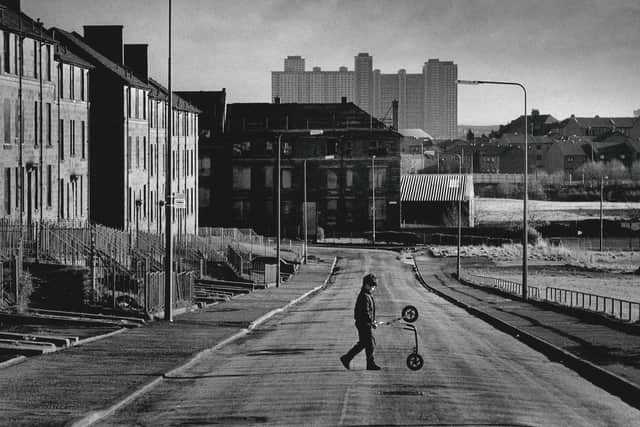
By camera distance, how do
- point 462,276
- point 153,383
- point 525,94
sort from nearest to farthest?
1. point 153,383
2. point 525,94
3. point 462,276

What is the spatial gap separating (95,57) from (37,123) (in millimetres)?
16382

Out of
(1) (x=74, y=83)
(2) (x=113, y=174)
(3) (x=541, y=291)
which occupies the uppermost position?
(1) (x=74, y=83)

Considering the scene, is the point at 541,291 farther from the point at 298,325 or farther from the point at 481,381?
the point at 481,381

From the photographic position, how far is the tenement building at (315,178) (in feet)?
364

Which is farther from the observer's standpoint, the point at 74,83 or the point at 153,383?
the point at 74,83

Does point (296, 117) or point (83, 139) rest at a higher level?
point (296, 117)

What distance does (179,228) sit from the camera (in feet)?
246

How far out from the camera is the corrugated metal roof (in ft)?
393

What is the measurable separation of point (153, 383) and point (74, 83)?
41.4m

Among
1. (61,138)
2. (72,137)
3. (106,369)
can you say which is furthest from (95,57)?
(106,369)

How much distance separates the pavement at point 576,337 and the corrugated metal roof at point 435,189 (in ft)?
227

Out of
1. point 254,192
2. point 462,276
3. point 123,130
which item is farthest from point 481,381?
point 254,192

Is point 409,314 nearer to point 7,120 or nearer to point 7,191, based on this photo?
point 7,191

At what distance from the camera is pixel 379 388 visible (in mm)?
18016
